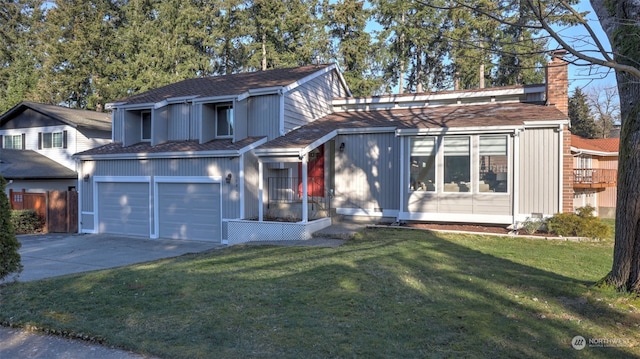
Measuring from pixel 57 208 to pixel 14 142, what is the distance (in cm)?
1041

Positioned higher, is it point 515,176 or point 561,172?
point 561,172

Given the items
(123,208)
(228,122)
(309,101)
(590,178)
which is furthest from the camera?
(590,178)

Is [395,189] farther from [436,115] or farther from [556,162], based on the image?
[556,162]

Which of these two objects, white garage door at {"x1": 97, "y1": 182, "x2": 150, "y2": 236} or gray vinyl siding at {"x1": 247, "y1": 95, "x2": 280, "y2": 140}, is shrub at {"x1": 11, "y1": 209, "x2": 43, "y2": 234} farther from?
gray vinyl siding at {"x1": 247, "y1": 95, "x2": 280, "y2": 140}

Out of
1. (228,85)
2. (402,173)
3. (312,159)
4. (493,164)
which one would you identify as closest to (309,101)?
(312,159)

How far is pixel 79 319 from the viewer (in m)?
5.32

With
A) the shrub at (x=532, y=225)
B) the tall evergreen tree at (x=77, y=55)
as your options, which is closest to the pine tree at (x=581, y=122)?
the shrub at (x=532, y=225)

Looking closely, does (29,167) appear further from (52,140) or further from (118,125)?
(118,125)

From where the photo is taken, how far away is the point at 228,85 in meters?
17.0

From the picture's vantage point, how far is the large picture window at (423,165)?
12.8m

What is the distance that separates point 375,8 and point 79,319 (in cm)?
2942

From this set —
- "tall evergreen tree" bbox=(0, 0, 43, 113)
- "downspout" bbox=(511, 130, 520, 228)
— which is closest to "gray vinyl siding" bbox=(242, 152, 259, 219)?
"downspout" bbox=(511, 130, 520, 228)

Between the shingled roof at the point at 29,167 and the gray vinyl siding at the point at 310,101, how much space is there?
40.9 ft

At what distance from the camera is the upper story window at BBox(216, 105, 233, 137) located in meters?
15.7
